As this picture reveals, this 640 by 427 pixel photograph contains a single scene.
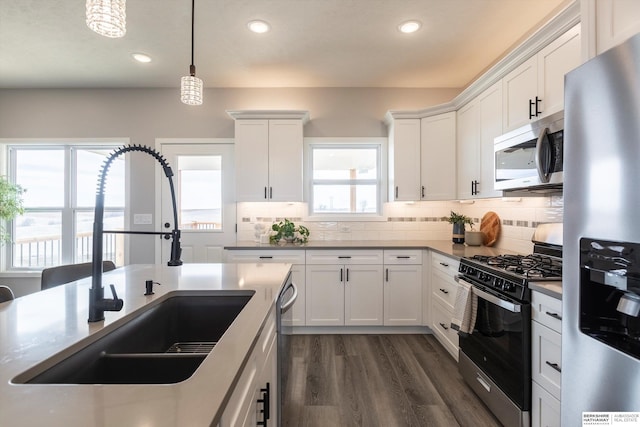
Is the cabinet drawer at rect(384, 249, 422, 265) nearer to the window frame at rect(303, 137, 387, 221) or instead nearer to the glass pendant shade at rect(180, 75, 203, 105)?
the window frame at rect(303, 137, 387, 221)

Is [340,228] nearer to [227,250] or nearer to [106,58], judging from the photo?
[227,250]

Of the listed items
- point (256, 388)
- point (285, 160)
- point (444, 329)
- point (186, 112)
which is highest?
point (186, 112)

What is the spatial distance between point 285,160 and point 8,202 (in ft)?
10.5

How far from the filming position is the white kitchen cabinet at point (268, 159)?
3.48m

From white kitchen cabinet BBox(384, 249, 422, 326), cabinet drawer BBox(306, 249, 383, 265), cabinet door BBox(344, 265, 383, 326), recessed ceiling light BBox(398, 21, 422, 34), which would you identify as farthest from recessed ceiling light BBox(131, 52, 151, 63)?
white kitchen cabinet BBox(384, 249, 422, 326)

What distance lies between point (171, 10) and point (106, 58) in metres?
1.25

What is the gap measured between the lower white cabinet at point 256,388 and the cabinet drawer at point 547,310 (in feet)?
4.42

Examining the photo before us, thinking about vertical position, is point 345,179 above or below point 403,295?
above

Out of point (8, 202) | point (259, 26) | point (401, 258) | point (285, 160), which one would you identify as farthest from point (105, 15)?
point (8, 202)

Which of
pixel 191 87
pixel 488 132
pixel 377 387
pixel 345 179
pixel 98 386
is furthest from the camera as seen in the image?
pixel 345 179

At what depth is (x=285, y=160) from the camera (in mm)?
3500

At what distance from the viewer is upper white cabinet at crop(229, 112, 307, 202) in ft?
11.4

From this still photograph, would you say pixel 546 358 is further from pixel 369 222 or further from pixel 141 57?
pixel 141 57

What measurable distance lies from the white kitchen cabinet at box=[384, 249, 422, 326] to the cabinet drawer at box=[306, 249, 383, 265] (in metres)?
0.13
